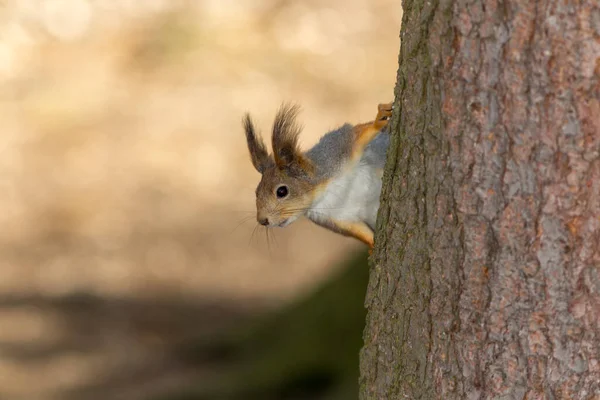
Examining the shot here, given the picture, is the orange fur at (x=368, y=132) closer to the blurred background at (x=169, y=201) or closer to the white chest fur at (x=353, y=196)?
the white chest fur at (x=353, y=196)

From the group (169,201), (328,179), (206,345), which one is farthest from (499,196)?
(169,201)

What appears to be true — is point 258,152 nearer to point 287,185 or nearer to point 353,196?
point 287,185

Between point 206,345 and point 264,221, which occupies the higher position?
point 206,345

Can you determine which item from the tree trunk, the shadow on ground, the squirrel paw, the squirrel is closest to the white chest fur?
the squirrel

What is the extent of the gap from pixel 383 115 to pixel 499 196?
93 centimetres

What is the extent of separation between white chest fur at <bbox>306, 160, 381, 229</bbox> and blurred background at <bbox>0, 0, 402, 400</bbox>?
176 centimetres

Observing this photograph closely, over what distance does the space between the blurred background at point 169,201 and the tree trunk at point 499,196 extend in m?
2.47

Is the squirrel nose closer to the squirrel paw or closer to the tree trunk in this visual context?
the squirrel paw

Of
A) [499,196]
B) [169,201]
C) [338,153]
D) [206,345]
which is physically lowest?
[499,196]

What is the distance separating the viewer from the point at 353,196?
2547mm

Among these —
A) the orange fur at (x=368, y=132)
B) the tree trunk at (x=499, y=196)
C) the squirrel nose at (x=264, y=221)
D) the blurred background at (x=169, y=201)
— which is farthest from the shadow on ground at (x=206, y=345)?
the tree trunk at (x=499, y=196)

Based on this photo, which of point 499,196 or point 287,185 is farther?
point 287,185

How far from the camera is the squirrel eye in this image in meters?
2.59

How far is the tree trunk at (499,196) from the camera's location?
58.2 inches
